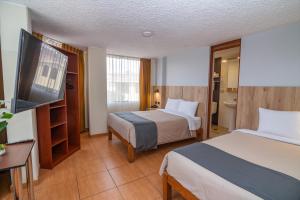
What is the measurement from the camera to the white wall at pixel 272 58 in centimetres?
223

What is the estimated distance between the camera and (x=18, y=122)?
6.19 feet

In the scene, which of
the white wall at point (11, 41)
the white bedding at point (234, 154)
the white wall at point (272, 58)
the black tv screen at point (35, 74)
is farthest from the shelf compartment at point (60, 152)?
the white wall at point (272, 58)

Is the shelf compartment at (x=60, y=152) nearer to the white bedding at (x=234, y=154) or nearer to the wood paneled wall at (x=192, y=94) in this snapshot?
the white bedding at (x=234, y=154)

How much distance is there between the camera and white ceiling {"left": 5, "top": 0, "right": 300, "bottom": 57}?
1.71 metres

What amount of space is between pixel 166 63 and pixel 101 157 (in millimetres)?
3431

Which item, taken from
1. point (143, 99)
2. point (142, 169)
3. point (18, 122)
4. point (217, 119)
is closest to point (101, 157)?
point (142, 169)

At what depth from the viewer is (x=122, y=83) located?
15.8 ft

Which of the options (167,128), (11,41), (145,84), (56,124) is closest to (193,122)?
(167,128)

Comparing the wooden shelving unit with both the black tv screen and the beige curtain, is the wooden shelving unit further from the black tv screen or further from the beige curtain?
the beige curtain

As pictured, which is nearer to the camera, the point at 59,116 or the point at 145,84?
the point at 59,116

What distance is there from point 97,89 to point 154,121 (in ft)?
6.42

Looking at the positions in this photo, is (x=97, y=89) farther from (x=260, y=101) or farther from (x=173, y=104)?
(x=260, y=101)

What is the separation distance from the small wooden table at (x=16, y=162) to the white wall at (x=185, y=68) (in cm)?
350

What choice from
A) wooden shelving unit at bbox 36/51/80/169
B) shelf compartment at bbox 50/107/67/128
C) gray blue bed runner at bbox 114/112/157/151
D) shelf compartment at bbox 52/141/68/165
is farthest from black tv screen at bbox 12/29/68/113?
gray blue bed runner at bbox 114/112/157/151
